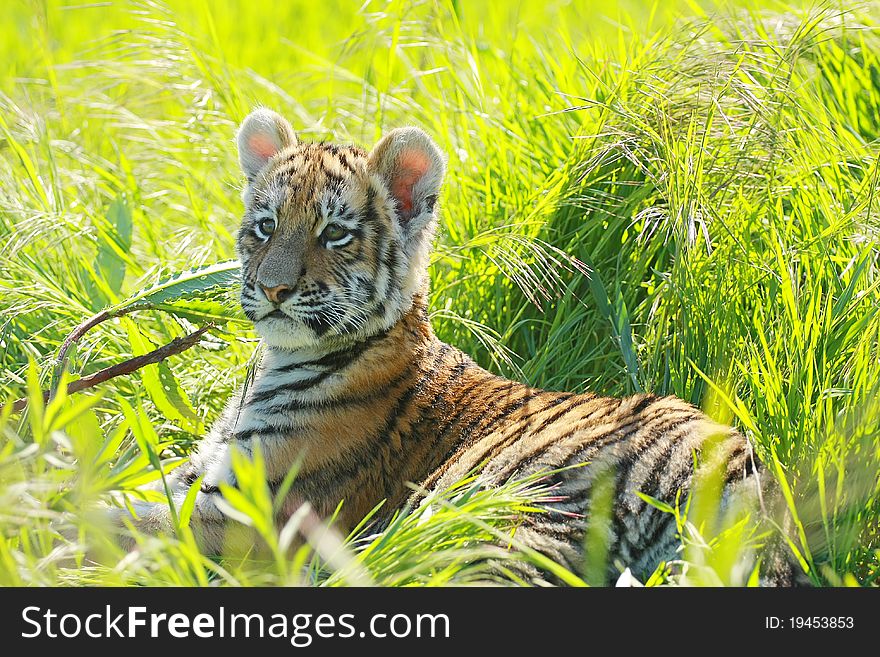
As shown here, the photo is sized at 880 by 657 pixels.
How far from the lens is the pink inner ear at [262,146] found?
4.05m

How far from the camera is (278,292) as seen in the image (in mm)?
3559

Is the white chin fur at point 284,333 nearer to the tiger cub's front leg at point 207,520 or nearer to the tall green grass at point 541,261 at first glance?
the tall green grass at point 541,261

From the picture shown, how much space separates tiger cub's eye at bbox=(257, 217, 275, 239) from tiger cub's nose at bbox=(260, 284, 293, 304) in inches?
9.8

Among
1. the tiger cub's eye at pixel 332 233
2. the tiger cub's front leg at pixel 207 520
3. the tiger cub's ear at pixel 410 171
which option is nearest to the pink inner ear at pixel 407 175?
the tiger cub's ear at pixel 410 171

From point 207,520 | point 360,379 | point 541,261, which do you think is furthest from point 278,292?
point 541,261

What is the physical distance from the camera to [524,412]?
11.8 ft

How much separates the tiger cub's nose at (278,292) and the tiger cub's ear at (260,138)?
71cm

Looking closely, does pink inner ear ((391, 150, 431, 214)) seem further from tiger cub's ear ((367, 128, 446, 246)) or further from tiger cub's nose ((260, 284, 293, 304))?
tiger cub's nose ((260, 284, 293, 304))

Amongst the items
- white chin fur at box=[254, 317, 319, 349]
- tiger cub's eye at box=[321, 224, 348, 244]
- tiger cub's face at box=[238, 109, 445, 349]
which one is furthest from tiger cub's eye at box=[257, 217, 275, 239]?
white chin fur at box=[254, 317, 319, 349]

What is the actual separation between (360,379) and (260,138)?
3.50ft

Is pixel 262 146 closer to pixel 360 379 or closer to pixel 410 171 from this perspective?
pixel 410 171
